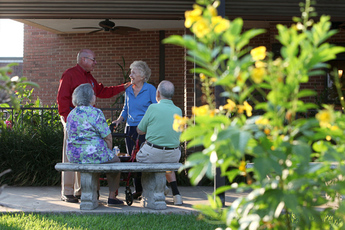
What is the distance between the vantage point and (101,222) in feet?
13.6

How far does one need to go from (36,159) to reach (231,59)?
558cm

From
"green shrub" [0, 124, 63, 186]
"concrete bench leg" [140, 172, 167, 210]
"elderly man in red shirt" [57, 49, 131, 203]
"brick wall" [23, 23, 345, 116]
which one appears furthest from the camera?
"brick wall" [23, 23, 345, 116]

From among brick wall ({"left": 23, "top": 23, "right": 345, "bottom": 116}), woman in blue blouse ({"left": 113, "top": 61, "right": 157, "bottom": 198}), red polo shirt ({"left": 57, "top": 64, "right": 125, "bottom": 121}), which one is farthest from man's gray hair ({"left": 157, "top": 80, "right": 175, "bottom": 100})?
brick wall ({"left": 23, "top": 23, "right": 345, "bottom": 116})

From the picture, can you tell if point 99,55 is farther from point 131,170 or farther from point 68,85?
point 131,170

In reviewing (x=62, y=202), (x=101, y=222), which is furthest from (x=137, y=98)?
(x=101, y=222)

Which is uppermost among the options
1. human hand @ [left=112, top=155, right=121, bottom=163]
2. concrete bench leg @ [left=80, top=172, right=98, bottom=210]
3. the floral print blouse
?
the floral print blouse

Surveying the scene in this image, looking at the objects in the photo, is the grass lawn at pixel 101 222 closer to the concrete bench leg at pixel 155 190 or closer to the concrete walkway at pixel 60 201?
the concrete walkway at pixel 60 201

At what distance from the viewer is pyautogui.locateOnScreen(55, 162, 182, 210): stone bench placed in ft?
15.0

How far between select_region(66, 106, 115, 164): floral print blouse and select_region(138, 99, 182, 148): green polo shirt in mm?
459

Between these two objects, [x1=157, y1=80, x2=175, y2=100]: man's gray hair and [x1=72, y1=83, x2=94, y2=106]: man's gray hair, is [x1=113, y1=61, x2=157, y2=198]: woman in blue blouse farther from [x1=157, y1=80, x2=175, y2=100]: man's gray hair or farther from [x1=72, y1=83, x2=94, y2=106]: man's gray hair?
[x1=72, y1=83, x2=94, y2=106]: man's gray hair

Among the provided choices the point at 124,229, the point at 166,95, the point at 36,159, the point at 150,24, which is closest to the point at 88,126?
the point at 166,95

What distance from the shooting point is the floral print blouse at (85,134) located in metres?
4.66

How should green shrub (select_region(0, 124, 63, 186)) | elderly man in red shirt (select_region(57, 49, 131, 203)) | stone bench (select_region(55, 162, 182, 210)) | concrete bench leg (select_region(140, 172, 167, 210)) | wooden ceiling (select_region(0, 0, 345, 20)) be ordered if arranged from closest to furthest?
stone bench (select_region(55, 162, 182, 210)), concrete bench leg (select_region(140, 172, 167, 210)), elderly man in red shirt (select_region(57, 49, 131, 203)), wooden ceiling (select_region(0, 0, 345, 20)), green shrub (select_region(0, 124, 63, 186))

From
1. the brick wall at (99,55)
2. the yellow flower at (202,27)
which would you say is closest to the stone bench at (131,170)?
the yellow flower at (202,27)
